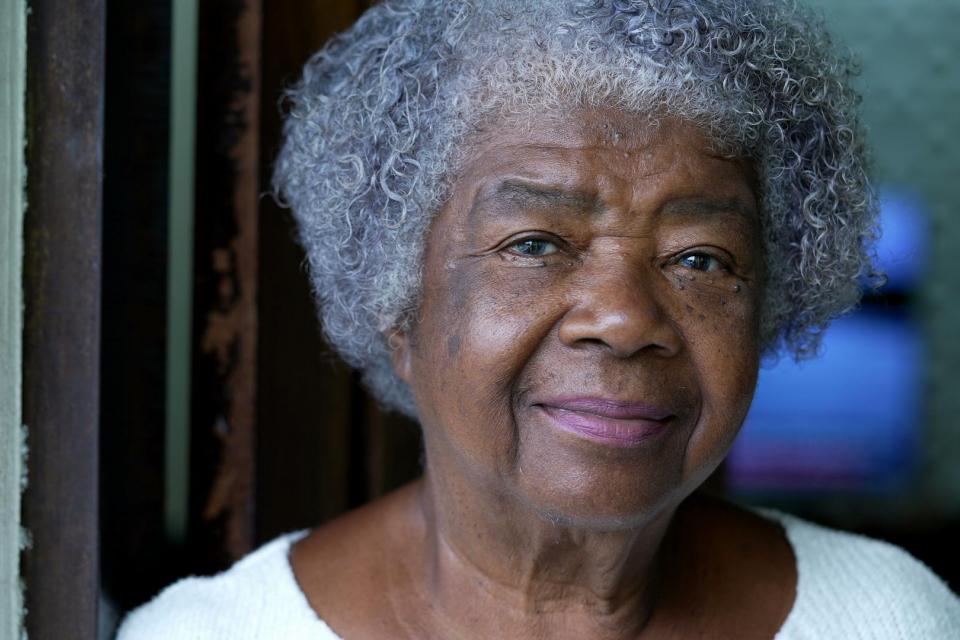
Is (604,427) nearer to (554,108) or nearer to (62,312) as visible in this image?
(554,108)

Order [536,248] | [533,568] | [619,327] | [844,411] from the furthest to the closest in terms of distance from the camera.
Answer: [844,411], [533,568], [536,248], [619,327]

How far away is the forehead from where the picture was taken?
5.22ft

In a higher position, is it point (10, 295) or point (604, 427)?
point (10, 295)

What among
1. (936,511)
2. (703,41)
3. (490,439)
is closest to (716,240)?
(703,41)

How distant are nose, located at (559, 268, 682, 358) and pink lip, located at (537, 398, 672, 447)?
3.2 inches

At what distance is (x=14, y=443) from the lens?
5.20 ft

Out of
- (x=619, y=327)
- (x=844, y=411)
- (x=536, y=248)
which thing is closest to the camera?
(x=619, y=327)

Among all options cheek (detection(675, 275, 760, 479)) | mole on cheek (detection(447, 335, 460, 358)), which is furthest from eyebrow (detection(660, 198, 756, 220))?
mole on cheek (detection(447, 335, 460, 358))

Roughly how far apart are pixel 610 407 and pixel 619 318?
0.14 meters

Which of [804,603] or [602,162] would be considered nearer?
[602,162]

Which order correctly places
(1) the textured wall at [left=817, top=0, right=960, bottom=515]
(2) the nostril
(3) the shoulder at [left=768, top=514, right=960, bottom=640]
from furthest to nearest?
(1) the textured wall at [left=817, top=0, right=960, bottom=515] < (3) the shoulder at [left=768, top=514, right=960, bottom=640] < (2) the nostril

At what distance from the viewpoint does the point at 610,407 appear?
1562 mm

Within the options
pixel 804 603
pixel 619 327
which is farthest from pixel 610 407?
pixel 804 603

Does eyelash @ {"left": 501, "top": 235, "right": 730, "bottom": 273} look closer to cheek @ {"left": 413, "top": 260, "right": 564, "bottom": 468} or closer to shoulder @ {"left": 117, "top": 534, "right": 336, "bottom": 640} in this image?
cheek @ {"left": 413, "top": 260, "right": 564, "bottom": 468}
